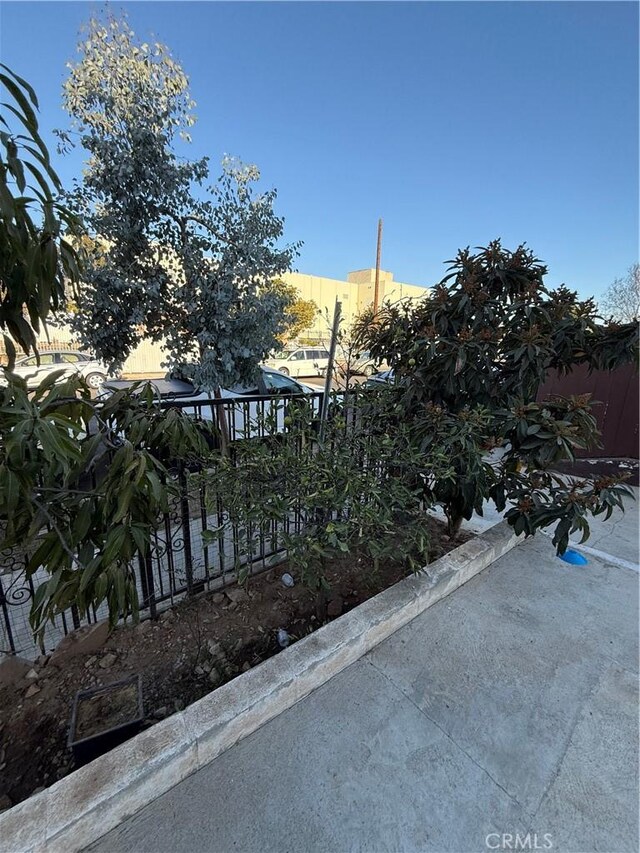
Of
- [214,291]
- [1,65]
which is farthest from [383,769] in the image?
[214,291]

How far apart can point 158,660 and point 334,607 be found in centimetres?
98

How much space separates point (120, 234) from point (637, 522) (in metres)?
5.44

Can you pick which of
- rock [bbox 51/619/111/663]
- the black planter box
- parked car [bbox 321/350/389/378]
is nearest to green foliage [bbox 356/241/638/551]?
parked car [bbox 321/350/389/378]

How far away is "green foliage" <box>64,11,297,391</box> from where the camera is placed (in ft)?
9.11

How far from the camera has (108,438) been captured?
47.6 inches

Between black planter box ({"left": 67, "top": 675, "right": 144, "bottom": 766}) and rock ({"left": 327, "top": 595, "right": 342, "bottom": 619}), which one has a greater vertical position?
black planter box ({"left": 67, "top": 675, "right": 144, "bottom": 766})

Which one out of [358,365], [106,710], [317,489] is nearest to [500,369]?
[358,365]

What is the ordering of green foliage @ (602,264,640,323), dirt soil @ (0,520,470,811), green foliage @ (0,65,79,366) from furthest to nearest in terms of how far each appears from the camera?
green foliage @ (602,264,640,323), dirt soil @ (0,520,470,811), green foliage @ (0,65,79,366)

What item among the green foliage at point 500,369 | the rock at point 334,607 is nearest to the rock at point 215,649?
the rock at point 334,607

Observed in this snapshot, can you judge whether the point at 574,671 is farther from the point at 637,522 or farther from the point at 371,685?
the point at 637,522

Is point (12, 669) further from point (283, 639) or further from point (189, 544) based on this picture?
point (283, 639)

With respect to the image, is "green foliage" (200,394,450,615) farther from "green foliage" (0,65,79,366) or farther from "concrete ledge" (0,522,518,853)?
"green foliage" (0,65,79,366)

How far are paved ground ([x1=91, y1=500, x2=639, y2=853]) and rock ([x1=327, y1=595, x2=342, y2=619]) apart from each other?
0.35m

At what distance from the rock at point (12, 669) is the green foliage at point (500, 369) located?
2.32 meters
